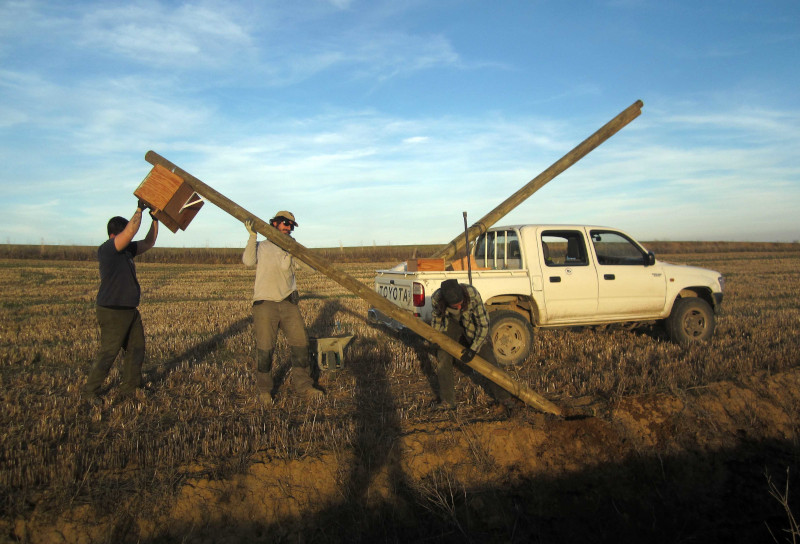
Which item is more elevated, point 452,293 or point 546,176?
point 546,176

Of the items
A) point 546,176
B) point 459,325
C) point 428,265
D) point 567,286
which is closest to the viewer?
point 459,325

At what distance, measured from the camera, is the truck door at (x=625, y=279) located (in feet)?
24.7

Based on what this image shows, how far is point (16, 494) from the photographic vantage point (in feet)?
10.6

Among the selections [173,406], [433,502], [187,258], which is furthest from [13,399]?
[187,258]

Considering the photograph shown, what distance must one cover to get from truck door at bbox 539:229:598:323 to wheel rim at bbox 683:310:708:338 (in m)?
1.88

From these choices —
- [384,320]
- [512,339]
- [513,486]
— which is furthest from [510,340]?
[513,486]

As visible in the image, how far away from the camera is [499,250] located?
7.82 m

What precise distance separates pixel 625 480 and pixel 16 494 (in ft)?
15.6

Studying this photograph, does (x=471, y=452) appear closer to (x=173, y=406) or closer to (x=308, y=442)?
(x=308, y=442)

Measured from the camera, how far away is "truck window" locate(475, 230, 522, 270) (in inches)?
294

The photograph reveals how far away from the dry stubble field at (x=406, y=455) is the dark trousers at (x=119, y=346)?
0.21m

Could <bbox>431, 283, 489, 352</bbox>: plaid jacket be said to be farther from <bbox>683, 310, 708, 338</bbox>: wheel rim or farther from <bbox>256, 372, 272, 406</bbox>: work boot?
<bbox>683, 310, 708, 338</bbox>: wheel rim

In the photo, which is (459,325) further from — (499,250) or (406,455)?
(499,250)

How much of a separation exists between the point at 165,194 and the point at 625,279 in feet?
21.8
